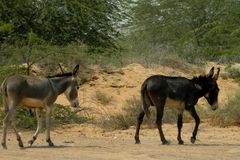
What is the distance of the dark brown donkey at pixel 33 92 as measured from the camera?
13859 mm

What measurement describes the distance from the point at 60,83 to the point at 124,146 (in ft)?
6.97

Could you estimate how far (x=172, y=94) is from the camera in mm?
15297

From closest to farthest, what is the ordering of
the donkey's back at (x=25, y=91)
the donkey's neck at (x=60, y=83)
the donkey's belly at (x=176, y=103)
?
the donkey's back at (x=25, y=91)
the donkey's neck at (x=60, y=83)
the donkey's belly at (x=176, y=103)

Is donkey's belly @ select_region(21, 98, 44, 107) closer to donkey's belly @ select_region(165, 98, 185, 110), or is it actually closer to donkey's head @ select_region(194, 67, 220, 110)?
donkey's belly @ select_region(165, 98, 185, 110)

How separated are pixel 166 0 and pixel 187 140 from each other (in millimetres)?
25056

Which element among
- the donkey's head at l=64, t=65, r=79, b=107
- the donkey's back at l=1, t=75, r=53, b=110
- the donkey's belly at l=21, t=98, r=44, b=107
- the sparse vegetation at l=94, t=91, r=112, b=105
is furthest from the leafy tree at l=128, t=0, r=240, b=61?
the donkey's belly at l=21, t=98, r=44, b=107

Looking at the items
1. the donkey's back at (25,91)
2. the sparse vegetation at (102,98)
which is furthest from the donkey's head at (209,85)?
the sparse vegetation at (102,98)

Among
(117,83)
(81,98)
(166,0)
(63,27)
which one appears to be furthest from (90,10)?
(166,0)

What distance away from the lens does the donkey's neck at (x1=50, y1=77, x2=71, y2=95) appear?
14.8 m

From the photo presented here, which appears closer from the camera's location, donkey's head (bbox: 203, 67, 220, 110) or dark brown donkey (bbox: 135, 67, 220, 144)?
dark brown donkey (bbox: 135, 67, 220, 144)

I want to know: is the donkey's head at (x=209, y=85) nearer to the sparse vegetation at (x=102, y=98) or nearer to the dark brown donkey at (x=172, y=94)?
the dark brown donkey at (x=172, y=94)

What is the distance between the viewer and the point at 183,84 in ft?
51.1

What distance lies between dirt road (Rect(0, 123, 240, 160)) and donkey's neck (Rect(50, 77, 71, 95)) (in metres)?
1.34

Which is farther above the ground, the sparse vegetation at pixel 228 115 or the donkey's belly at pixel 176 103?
the donkey's belly at pixel 176 103
